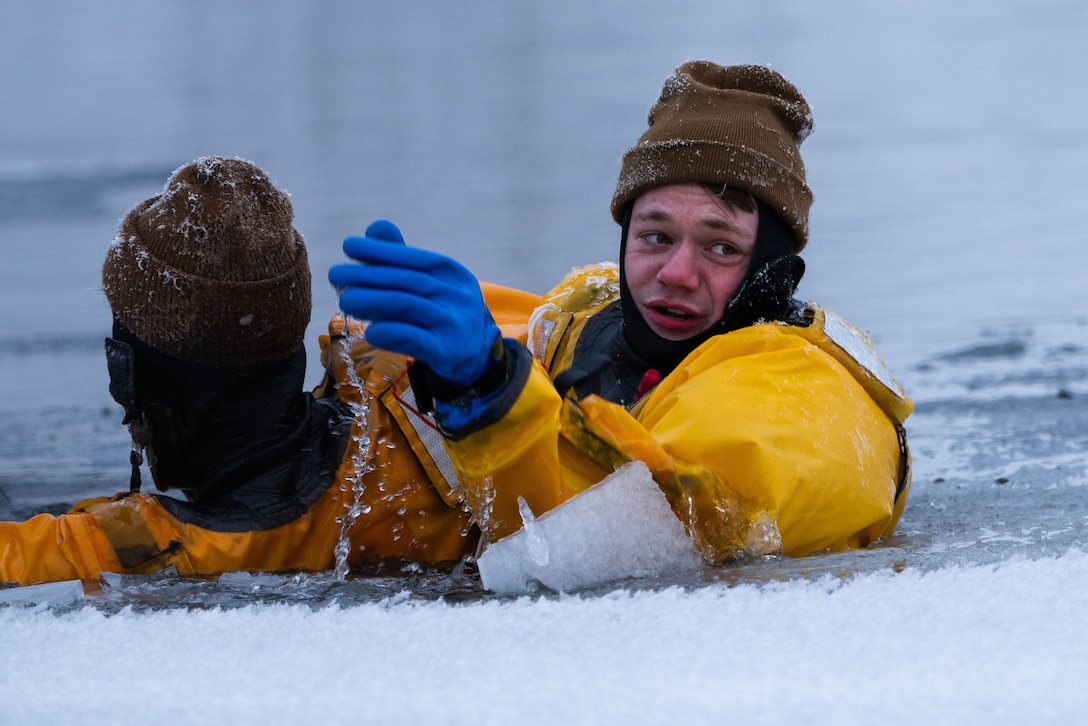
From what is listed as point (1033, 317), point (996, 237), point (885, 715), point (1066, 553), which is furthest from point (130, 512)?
point (996, 237)

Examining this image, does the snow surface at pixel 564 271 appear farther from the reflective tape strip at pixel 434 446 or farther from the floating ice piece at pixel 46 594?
the reflective tape strip at pixel 434 446

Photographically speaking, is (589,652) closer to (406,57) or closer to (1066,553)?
(1066,553)

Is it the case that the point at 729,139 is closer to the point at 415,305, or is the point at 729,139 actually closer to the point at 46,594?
the point at 415,305

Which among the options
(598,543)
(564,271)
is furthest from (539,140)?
(598,543)

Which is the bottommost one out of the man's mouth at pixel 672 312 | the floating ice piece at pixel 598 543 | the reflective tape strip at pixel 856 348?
the floating ice piece at pixel 598 543

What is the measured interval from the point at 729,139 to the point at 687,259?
0.75 feet

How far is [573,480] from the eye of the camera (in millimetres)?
1501

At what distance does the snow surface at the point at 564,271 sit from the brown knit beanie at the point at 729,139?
0.62 metres

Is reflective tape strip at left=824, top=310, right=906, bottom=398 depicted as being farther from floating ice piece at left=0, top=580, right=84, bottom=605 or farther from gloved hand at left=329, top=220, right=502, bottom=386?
floating ice piece at left=0, top=580, right=84, bottom=605

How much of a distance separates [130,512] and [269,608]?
459 mm

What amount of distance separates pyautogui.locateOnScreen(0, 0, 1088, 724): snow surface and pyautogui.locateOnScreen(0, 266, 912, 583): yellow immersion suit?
3.1 inches

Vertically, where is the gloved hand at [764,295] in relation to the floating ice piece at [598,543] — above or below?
above

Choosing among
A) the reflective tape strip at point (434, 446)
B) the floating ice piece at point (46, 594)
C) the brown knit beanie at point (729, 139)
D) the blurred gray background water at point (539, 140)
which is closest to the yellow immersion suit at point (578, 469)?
the reflective tape strip at point (434, 446)

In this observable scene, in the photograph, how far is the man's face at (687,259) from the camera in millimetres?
1821
